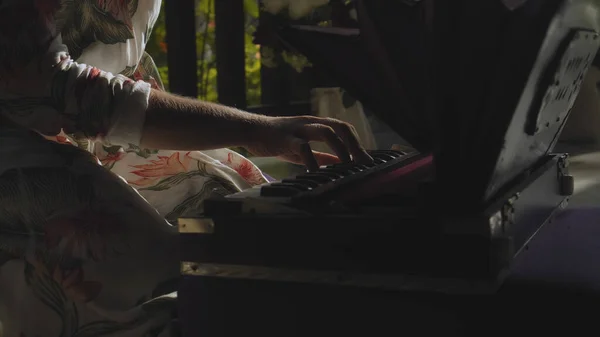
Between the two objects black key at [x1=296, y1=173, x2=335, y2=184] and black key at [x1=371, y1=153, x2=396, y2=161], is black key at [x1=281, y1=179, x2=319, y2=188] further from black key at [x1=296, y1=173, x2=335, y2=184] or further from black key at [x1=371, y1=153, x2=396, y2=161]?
black key at [x1=371, y1=153, x2=396, y2=161]

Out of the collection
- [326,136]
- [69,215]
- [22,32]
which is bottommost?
[69,215]

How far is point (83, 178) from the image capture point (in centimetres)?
109

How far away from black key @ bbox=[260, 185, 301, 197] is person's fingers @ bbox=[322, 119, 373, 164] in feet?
0.66

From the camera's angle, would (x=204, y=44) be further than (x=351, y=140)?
Yes

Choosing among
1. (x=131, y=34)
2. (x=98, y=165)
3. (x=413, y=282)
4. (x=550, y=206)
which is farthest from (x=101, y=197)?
(x=550, y=206)

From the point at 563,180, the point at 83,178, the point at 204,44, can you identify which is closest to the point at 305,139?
the point at 83,178

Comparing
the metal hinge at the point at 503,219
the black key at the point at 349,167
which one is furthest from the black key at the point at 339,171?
the metal hinge at the point at 503,219

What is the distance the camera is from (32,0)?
104cm

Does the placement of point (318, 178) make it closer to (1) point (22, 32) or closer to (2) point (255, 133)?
(2) point (255, 133)

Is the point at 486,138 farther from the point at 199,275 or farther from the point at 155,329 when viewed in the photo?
the point at 155,329

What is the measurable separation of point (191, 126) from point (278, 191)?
0.22 m

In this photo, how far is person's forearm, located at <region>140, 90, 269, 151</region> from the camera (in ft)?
3.55

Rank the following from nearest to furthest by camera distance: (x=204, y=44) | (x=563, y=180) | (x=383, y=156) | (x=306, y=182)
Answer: (x=306, y=182) < (x=383, y=156) < (x=563, y=180) < (x=204, y=44)

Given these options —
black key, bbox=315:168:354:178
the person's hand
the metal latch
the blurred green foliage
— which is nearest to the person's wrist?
the person's hand
